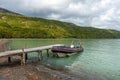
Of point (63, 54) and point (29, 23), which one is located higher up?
point (29, 23)

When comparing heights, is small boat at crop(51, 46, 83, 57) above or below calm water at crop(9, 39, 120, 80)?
above

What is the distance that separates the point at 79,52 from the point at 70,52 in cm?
896

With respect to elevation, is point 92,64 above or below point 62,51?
below

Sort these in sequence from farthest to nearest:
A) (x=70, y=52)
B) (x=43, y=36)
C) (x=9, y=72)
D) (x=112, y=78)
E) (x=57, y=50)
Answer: (x=43, y=36), (x=70, y=52), (x=57, y=50), (x=112, y=78), (x=9, y=72)

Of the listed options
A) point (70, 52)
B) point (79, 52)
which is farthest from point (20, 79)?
point (79, 52)

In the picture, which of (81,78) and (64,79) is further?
(81,78)

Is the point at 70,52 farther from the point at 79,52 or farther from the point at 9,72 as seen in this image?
the point at 9,72

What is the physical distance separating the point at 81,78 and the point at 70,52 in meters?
25.0

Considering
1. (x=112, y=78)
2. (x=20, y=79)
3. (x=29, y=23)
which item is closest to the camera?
(x=20, y=79)

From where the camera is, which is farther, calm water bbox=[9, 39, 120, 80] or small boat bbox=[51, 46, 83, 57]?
small boat bbox=[51, 46, 83, 57]

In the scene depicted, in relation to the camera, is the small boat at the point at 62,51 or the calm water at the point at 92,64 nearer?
the calm water at the point at 92,64

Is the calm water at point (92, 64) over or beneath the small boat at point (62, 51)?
beneath

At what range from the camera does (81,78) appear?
27.1 meters

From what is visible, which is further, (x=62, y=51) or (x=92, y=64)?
(x=62, y=51)
